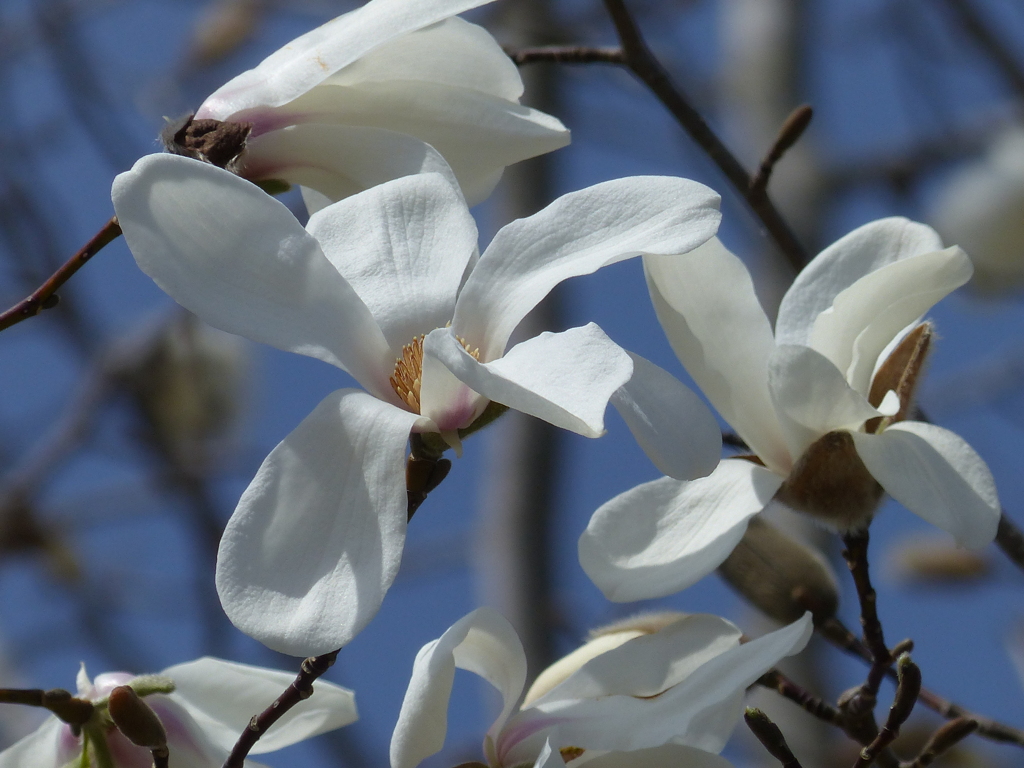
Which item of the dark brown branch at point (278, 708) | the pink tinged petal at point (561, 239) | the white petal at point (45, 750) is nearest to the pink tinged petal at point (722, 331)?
the pink tinged petal at point (561, 239)

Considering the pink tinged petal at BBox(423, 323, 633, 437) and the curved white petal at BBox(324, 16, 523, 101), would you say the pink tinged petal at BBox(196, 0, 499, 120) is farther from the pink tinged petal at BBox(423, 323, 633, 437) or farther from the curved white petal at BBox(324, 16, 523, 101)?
the pink tinged petal at BBox(423, 323, 633, 437)

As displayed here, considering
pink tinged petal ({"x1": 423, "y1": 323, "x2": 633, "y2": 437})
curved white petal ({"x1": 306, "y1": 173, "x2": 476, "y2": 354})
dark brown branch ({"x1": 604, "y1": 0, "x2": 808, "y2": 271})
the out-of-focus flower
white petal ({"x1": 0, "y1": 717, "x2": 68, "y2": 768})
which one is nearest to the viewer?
pink tinged petal ({"x1": 423, "y1": 323, "x2": 633, "y2": 437})

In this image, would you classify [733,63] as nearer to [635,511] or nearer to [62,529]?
[62,529]

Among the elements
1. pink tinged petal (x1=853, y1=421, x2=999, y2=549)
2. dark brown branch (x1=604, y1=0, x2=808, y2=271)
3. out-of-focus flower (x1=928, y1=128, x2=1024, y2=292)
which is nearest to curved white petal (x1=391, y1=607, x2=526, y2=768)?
pink tinged petal (x1=853, y1=421, x2=999, y2=549)

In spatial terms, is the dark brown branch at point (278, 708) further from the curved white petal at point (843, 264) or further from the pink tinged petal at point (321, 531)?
the curved white petal at point (843, 264)

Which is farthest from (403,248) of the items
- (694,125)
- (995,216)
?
(995,216)

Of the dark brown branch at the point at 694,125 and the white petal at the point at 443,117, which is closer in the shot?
the white petal at the point at 443,117
